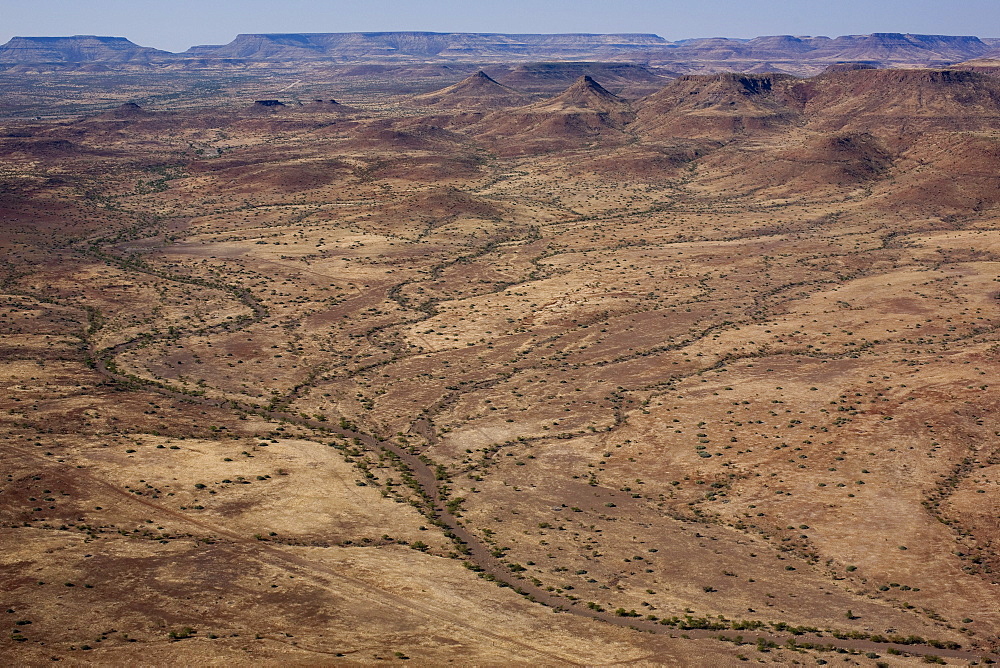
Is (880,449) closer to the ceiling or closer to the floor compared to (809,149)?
closer to the floor

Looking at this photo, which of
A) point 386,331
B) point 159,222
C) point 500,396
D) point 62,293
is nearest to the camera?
point 500,396

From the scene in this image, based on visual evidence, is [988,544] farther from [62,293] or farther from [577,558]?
[62,293]

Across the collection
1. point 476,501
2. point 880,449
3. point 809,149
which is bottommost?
point 476,501

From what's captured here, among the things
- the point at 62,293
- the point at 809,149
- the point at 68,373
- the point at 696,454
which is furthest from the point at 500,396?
the point at 809,149

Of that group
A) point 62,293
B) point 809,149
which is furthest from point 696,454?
point 809,149

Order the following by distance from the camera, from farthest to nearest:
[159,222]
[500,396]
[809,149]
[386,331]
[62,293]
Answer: [809,149], [159,222], [62,293], [386,331], [500,396]

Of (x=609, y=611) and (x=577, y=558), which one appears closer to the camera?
(x=609, y=611)

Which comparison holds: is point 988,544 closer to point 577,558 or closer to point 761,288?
point 577,558
